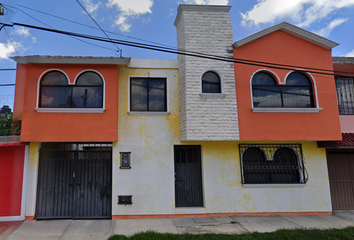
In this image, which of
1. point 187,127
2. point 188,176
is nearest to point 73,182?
point 188,176

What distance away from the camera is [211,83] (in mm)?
7410

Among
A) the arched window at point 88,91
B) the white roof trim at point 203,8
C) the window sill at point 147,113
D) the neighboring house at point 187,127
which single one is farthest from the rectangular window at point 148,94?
the white roof trim at point 203,8

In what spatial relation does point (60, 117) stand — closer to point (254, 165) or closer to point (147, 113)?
point (147, 113)

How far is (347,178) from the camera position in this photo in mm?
8047

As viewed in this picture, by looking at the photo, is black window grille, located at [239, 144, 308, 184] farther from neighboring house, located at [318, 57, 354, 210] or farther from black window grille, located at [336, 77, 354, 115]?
black window grille, located at [336, 77, 354, 115]

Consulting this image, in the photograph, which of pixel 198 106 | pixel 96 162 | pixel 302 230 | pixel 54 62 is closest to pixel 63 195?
pixel 96 162

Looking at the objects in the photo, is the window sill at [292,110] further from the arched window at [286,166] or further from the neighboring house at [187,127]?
the arched window at [286,166]

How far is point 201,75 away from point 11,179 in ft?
22.1

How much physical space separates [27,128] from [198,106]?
531cm

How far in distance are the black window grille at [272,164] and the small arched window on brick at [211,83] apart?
216 cm

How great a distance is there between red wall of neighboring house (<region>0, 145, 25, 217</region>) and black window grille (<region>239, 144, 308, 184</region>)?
713 cm

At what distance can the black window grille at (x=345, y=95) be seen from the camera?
852 cm

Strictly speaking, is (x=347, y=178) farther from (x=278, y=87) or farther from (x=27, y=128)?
(x=27, y=128)

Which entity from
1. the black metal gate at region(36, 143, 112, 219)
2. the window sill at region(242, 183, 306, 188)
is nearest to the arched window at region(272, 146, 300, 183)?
the window sill at region(242, 183, 306, 188)
